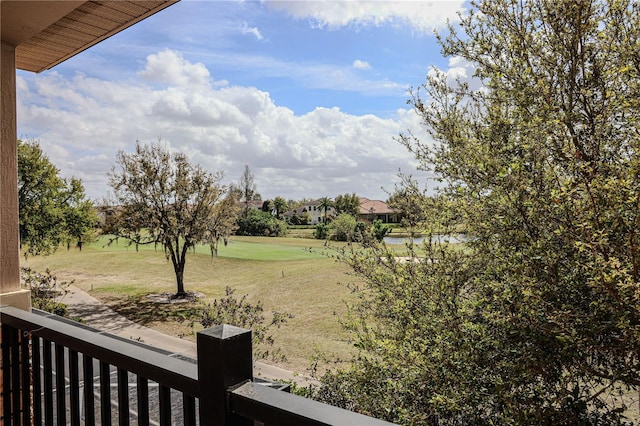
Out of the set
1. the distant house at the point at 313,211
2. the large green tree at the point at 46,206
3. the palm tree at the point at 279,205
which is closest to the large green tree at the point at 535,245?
the distant house at the point at 313,211

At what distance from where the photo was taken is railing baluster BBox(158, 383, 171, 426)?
791mm

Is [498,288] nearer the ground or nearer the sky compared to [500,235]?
nearer the ground

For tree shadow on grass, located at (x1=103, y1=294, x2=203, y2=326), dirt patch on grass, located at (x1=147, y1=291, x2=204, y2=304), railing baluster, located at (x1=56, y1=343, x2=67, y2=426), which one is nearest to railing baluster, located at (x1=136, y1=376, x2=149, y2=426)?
railing baluster, located at (x1=56, y1=343, x2=67, y2=426)

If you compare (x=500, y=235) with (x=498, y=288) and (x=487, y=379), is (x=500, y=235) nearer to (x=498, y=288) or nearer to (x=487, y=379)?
(x=498, y=288)

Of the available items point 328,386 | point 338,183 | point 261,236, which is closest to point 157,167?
point 261,236

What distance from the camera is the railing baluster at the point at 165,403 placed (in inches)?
31.1

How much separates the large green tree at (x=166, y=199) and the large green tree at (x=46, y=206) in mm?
887

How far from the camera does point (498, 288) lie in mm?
2646

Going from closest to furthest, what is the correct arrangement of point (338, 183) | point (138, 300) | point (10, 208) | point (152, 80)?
point (10, 208)
point (338, 183)
point (138, 300)
point (152, 80)

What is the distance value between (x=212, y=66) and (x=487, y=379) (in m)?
15.4

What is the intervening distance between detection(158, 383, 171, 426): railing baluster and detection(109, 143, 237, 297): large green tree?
10.7 meters

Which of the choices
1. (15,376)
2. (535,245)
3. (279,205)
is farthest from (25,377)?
(279,205)

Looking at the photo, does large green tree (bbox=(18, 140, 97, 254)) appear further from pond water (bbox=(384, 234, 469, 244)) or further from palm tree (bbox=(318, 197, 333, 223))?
pond water (bbox=(384, 234, 469, 244))

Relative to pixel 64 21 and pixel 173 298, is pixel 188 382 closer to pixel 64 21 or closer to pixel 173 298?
pixel 64 21
